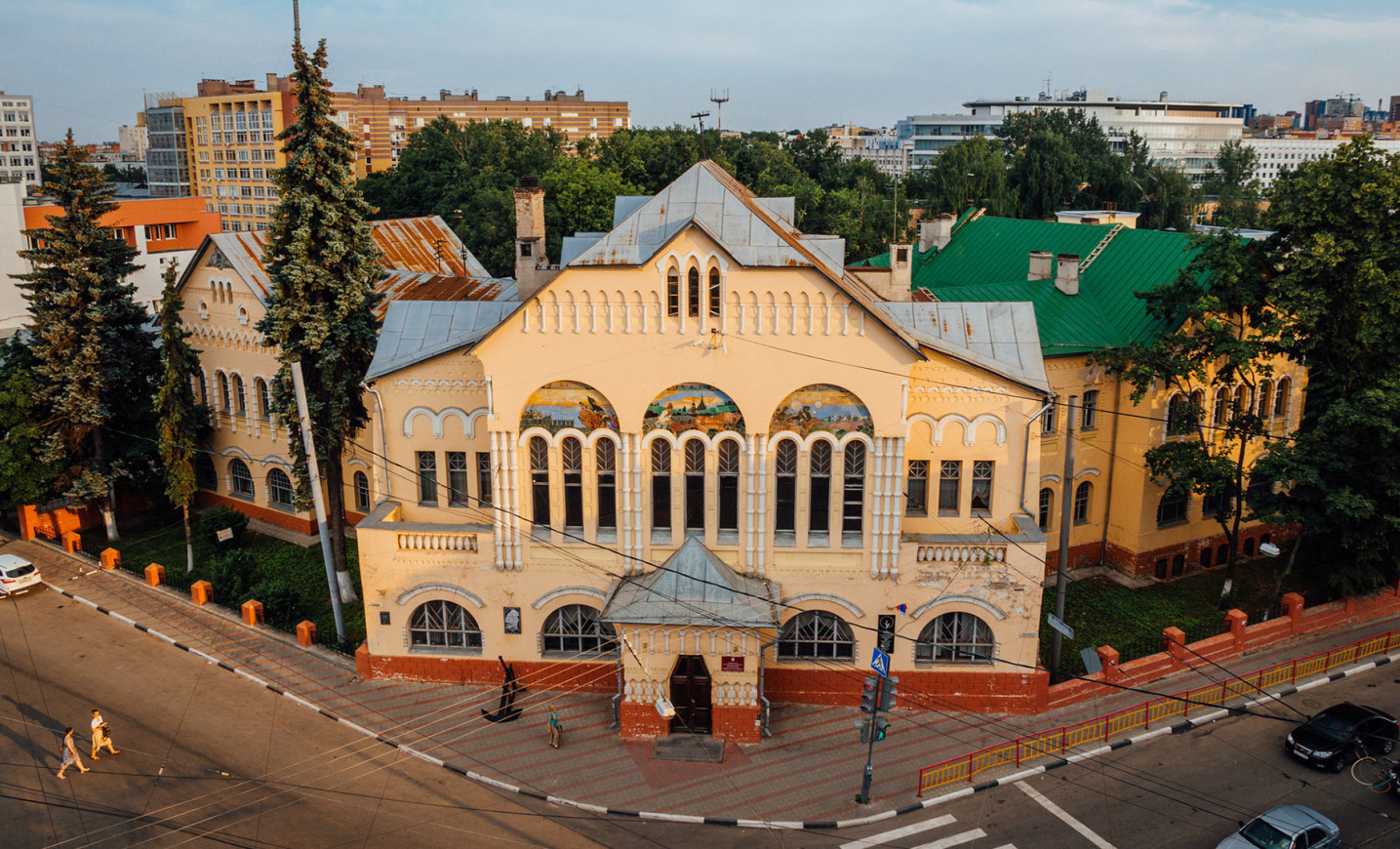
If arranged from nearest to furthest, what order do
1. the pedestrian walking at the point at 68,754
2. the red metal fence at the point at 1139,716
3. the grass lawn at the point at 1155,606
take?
the pedestrian walking at the point at 68,754 < the red metal fence at the point at 1139,716 < the grass lawn at the point at 1155,606

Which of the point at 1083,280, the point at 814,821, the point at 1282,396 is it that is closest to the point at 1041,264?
the point at 1083,280

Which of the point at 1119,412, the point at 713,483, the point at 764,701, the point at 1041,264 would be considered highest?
→ the point at 1041,264

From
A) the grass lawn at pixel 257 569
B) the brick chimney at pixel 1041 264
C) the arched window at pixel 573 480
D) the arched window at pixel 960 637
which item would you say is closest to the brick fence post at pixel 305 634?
the grass lawn at pixel 257 569

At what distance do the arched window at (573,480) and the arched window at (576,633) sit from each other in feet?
7.45

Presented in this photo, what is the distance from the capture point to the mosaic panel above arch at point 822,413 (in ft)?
83.3

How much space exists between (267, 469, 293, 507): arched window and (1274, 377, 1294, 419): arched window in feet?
116

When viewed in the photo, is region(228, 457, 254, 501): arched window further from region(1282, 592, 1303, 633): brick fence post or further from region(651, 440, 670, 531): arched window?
region(1282, 592, 1303, 633): brick fence post

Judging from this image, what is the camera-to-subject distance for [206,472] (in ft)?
136

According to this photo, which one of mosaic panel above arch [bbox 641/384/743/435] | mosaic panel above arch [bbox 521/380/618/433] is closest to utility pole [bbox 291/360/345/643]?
mosaic panel above arch [bbox 521/380/618/433]

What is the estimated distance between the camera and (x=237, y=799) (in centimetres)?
2325

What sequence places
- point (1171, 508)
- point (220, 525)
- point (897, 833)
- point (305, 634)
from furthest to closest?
1. point (220, 525)
2. point (1171, 508)
3. point (305, 634)
4. point (897, 833)

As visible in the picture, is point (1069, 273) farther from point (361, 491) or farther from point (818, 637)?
point (361, 491)

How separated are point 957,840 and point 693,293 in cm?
1352

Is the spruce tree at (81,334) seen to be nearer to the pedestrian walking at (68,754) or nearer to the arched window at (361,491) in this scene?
the arched window at (361,491)
